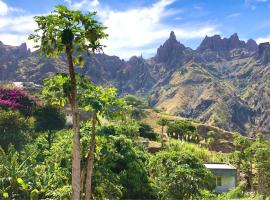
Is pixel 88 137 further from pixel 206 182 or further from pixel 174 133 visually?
pixel 174 133

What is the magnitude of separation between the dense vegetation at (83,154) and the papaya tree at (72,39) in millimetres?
47

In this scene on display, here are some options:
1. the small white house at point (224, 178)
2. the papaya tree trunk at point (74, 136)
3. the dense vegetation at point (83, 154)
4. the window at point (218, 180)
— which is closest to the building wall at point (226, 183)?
the small white house at point (224, 178)

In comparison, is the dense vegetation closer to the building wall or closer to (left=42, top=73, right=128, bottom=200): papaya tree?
(left=42, top=73, right=128, bottom=200): papaya tree

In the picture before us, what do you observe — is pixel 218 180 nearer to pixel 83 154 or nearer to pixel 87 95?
pixel 83 154

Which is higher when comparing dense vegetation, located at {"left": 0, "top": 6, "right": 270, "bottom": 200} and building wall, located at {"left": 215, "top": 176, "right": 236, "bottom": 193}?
dense vegetation, located at {"left": 0, "top": 6, "right": 270, "bottom": 200}

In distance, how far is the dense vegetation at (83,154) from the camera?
21281mm

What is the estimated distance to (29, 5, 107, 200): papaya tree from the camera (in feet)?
67.5

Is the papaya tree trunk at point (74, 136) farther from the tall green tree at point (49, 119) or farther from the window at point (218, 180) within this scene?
the tall green tree at point (49, 119)

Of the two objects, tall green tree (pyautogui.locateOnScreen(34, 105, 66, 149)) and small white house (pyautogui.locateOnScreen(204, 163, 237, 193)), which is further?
tall green tree (pyautogui.locateOnScreen(34, 105, 66, 149))

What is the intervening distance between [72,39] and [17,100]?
5957 cm

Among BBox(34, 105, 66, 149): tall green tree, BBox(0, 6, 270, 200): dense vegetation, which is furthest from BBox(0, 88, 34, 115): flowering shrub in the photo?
BBox(34, 105, 66, 149): tall green tree

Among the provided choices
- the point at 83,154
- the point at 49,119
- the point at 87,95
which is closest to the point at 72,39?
the point at 87,95

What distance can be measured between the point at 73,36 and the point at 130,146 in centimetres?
3002

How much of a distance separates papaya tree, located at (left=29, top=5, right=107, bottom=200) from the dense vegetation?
1.8 inches
